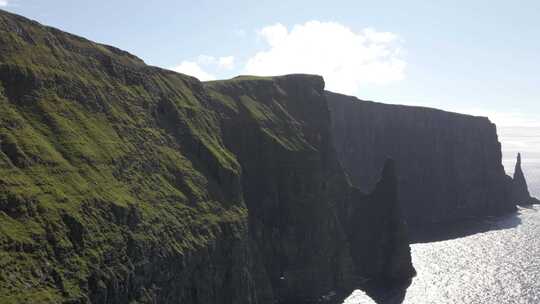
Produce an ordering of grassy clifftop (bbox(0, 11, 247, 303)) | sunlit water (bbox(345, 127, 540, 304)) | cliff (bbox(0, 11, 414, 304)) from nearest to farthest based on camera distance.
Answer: grassy clifftop (bbox(0, 11, 247, 303)) → cliff (bbox(0, 11, 414, 304)) → sunlit water (bbox(345, 127, 540, 304))

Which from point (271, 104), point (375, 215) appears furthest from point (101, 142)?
point (375, 215)

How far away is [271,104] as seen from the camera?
164 meters

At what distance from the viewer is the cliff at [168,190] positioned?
71.1 metres

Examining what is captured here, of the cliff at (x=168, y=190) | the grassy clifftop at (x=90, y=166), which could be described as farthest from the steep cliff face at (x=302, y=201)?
the grassy clifftop at (x=90, y=166)

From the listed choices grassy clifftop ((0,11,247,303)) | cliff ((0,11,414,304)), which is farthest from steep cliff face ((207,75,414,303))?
grassy clifftop ((0,11,247,303))

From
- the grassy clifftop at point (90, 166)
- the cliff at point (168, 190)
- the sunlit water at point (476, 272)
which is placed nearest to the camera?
the grassy clifftop at point (90, 166)

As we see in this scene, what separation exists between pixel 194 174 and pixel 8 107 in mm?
42279

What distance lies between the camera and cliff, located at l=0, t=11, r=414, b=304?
7112 cm

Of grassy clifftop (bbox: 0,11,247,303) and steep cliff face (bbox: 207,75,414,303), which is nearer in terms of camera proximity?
grassy clifftop (bbox: 0,11,247,303)

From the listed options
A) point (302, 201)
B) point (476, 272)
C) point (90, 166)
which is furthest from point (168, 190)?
point (476, 272)

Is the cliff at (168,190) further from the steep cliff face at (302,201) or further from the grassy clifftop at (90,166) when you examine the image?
the steep cliff face at (302,201)

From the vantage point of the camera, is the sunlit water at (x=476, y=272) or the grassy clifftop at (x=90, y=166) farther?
the sunlit water at (x=476, y=272)

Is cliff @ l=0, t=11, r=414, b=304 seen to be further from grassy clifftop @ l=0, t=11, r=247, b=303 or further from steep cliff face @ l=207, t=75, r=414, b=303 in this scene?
steep cliff face @ l=207, t=75, r=414, b=303

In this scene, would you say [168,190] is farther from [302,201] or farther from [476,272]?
[476,272]
